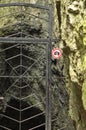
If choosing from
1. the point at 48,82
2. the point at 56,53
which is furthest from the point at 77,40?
the point at 48,82

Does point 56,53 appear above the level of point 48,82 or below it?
above

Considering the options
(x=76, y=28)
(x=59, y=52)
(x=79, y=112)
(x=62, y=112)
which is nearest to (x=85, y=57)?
(x=76, y=28)

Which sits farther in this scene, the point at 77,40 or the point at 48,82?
the point at 48,82

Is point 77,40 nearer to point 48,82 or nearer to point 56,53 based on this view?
point 56,53

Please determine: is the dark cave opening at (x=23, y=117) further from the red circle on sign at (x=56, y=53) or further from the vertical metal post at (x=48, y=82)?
the red circle on sign at (x=56, y=53)

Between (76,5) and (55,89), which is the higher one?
(76,5)

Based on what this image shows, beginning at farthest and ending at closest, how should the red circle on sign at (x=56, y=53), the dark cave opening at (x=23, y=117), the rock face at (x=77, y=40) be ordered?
the dark cave opening at (x=23, y=117) → the red circle on sign at (x=56, y=53) → the rock face at (x=77, y=40)

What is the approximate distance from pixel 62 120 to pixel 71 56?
3.25 m

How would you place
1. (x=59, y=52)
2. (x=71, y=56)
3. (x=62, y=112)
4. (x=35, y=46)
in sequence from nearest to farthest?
(x=71, y=56) < (x=59, y=52) < (x=62, y=112) < (x=35, y=46)

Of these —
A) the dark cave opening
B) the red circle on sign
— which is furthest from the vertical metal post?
the dark cave opening

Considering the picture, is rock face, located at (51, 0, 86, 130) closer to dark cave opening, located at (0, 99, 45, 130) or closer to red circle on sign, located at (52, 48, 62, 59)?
red circle on sign, located at (52, 48, 62, 59)

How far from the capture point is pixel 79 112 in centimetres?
308

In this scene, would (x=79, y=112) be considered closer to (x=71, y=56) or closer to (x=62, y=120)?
(x=71, y=56)

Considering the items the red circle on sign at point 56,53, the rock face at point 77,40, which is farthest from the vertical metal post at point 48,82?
the rock face at point 77,40
